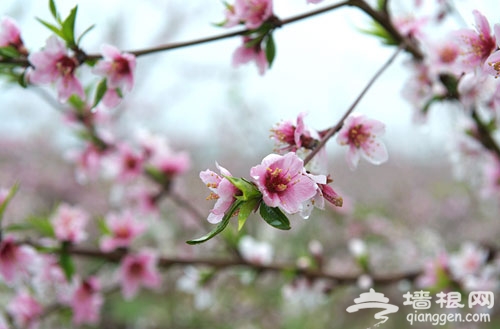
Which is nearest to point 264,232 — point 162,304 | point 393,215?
point 162,304

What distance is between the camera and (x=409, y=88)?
3.03ft

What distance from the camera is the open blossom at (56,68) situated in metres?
0.62

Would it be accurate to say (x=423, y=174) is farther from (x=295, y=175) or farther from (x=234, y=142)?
(x=295, y=175)

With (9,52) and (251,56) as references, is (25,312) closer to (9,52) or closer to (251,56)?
(9,52)

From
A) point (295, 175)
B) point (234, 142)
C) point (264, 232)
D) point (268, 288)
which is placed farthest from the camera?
point (234, 142)

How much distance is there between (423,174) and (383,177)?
1.04ft

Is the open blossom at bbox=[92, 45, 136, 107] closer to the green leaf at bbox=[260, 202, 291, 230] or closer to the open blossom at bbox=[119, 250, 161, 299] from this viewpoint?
the green leaf at bbox=[260, 202, 291, 230]

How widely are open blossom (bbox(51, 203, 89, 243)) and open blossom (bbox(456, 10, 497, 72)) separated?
0.70m

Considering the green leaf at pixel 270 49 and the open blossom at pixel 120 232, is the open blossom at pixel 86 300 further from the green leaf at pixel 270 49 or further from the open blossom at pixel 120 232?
the green leaf at pixel 270 49

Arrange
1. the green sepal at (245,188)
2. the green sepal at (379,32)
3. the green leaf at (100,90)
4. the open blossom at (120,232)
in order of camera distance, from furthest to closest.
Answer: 1. the open blossom at (120,232)
2. the green sepal at (379,32)
3. the green leaf at (100,90)
4. the green sepal at (245,188)

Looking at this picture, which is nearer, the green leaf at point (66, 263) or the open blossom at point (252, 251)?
the green leaf at point (66, 263)

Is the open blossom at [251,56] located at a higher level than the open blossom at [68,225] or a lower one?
higher

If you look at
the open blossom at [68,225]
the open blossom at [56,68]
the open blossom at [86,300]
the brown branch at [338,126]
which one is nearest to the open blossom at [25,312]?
the open blossom at [86,300]

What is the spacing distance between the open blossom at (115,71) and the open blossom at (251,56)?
0.47 ft
